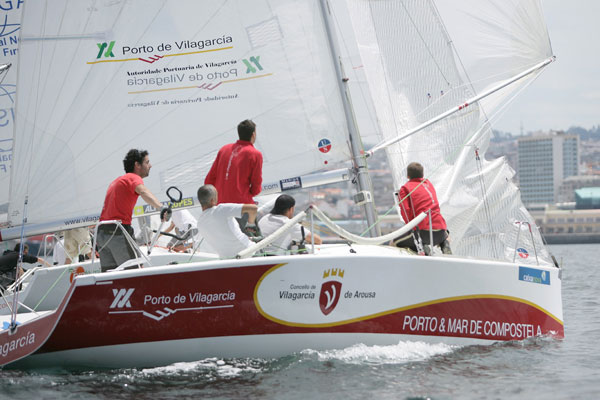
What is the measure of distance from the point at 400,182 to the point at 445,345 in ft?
8.07

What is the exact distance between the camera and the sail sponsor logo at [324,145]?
8.50m

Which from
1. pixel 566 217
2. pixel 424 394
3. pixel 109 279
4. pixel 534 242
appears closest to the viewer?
pixel 424 394

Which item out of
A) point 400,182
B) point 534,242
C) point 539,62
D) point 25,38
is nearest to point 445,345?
point 534,242

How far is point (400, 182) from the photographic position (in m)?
8.83

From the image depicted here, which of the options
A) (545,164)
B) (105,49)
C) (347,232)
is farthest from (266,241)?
(545,164)

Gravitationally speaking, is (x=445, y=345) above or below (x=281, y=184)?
below

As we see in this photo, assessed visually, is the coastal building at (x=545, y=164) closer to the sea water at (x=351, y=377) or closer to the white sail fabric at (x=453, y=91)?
the white sail fabric at (x=453, y=91)

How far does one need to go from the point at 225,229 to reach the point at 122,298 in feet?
3.00

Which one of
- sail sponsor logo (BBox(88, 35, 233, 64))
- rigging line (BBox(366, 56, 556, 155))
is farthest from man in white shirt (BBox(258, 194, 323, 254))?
sail sponsor logo (BBox(88, 35, 233, 64))

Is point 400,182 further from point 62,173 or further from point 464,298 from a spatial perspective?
point 62,173

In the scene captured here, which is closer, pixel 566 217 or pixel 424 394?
pixel 424 394

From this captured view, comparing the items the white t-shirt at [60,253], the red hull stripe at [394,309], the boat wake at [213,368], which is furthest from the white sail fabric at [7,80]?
the red hull stripe at [394,309]

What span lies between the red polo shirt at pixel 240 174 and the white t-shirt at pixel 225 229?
23.1 inches

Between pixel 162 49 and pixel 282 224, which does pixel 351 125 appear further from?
pixel 162 49
